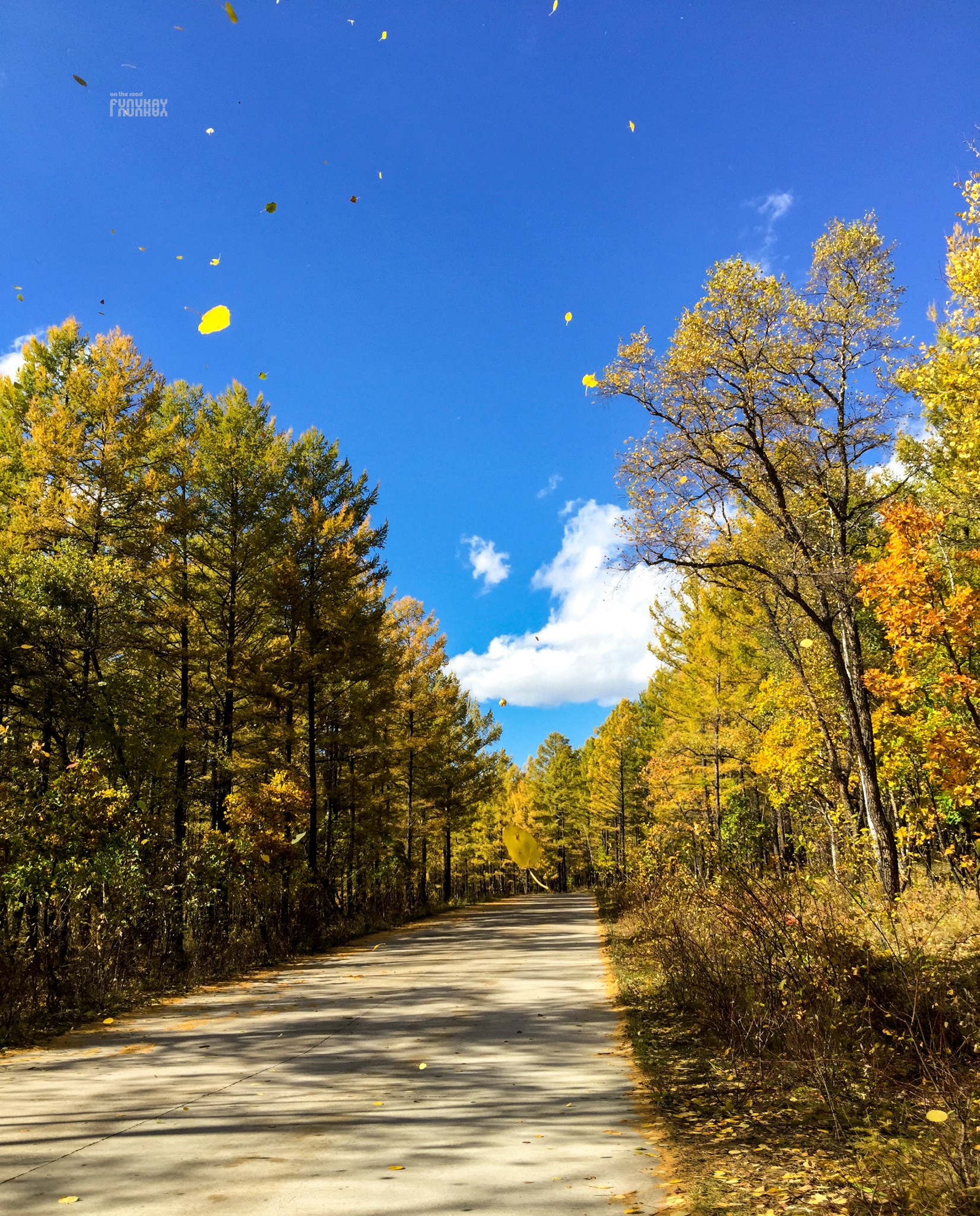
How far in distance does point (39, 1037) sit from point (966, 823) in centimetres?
1928

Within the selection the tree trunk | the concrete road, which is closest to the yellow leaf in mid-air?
the concrete road

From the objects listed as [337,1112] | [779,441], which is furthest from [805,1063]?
[779,441]

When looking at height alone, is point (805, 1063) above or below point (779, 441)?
below

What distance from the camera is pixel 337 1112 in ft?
14.6

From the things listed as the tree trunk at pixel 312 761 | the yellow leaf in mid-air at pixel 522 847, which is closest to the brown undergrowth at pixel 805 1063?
the yellow leaf in mid-air at pixel 522 847

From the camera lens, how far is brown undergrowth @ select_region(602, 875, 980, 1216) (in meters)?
3.21

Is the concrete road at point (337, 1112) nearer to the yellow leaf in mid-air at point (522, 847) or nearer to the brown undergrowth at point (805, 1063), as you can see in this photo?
the brown undergrowth at point (805, 1063)

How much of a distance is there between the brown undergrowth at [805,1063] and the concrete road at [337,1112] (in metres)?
0.40

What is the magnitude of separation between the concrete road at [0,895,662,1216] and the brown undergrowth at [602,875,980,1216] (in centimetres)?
40

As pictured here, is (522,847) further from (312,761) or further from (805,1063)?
(312,761)

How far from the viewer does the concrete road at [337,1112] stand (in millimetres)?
3246

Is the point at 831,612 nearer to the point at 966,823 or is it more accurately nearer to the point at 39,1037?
the point at 966,823

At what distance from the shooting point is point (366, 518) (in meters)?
21.5

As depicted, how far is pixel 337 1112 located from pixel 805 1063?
3.01 metres
